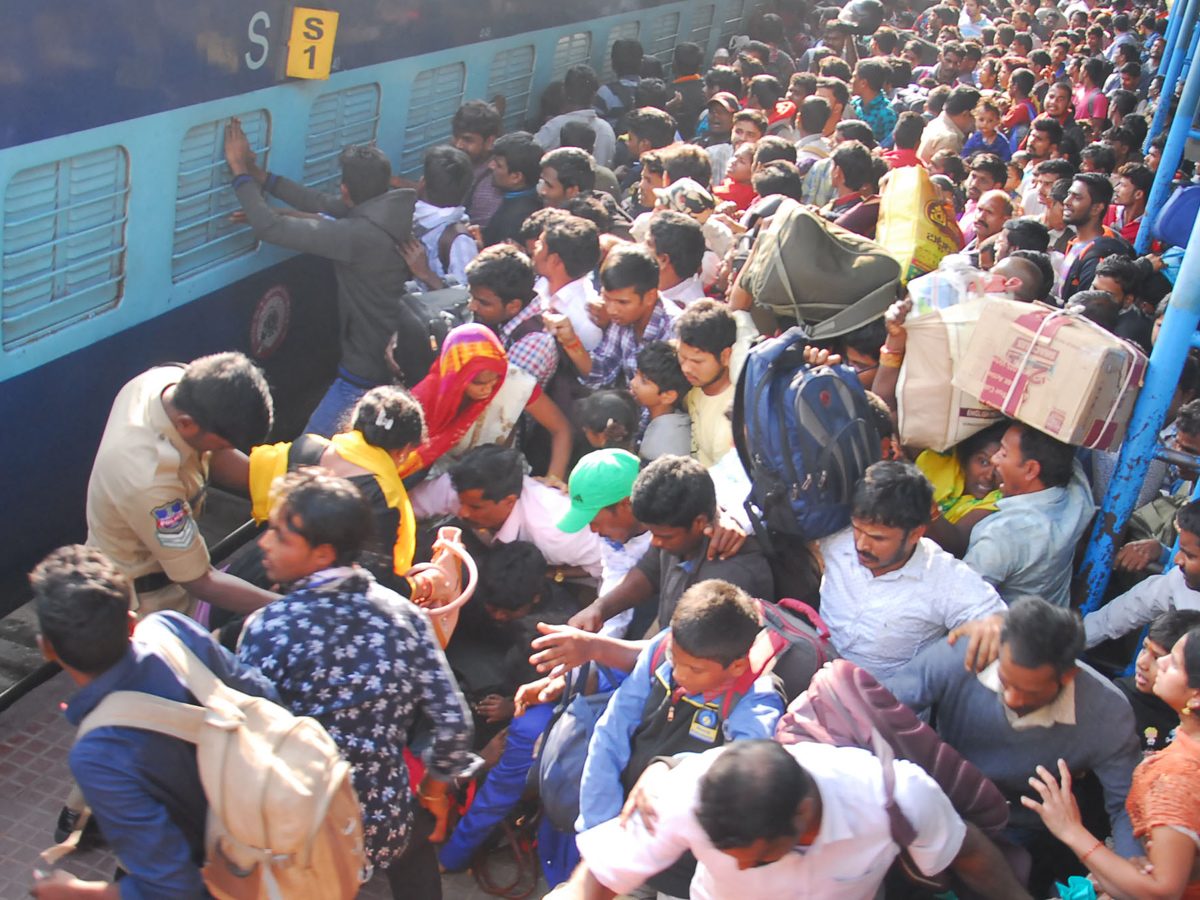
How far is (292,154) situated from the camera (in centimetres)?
517

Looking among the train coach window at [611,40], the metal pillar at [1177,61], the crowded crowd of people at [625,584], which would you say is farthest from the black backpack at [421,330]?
the metal pillar at [1177,61]

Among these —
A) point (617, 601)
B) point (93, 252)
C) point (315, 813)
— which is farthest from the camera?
point (93, 252)

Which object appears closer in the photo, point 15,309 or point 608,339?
point 15,309

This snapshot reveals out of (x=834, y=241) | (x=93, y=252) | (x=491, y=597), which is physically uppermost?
(x=834, y=241)

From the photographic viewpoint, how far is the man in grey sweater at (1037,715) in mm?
2330

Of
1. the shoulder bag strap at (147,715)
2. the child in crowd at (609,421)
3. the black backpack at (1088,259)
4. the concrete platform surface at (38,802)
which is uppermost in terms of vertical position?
the black backpack at (1088,259)

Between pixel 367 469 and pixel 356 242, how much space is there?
1875mm

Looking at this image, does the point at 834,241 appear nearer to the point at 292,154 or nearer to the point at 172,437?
the point at 172,437

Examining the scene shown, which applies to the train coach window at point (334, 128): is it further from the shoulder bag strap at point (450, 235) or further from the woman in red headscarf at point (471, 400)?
the woman in red headscarf at point (471, 400)

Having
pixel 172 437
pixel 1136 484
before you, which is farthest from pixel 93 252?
pixel 1136 484

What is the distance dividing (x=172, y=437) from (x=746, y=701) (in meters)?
1.80

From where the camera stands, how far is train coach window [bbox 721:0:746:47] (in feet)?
40.1

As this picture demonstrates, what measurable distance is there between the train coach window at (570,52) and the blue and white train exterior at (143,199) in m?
2.26

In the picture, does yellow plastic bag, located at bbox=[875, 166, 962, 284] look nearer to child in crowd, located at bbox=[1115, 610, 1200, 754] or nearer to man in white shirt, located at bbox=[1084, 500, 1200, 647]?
man in white shirt, located at bbox=[1084, 500, 1200, 647]
